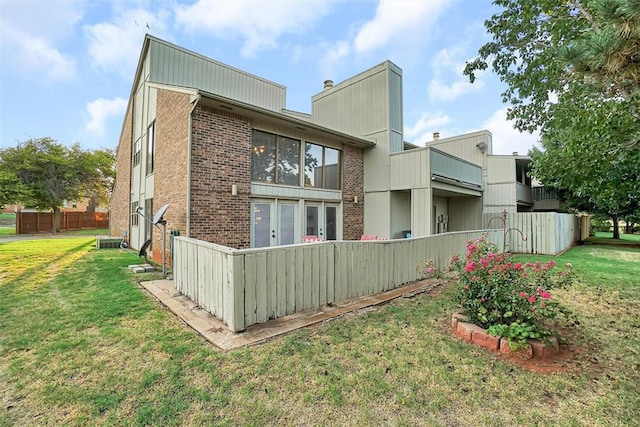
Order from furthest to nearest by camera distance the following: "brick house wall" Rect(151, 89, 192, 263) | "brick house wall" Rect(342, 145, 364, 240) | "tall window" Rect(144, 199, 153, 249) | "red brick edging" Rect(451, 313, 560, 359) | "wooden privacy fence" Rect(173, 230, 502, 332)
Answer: "brick house wall" Rect(342, 145, 364, 240) → "tall window" Rect(144, 199, 153, 249) → "brick house wall" Rect(151, 89, 192, 263) → "wooden privacy fence" Rect(173, 230, 502, 332) → "red brick edging" Rect(451, 313, 560, 359)

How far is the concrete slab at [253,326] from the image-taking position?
3.67 metres

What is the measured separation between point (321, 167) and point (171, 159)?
15.9ft

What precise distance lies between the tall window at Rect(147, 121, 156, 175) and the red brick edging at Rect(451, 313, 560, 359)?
35.6ft

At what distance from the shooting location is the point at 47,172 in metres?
23.3

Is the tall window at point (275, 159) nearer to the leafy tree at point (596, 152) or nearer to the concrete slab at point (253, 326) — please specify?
the concrete slab at point (253, 326)

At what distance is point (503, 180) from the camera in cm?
1514

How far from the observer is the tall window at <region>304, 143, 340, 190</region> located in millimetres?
9891

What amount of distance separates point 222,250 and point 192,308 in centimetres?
151

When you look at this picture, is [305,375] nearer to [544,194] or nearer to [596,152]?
[596,152]

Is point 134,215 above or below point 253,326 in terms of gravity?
above

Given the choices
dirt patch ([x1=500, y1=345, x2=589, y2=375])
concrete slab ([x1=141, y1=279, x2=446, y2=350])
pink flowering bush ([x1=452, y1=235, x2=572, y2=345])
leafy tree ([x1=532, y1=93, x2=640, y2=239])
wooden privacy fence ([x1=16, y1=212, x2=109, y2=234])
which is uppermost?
leafy tree ([x1=532, y1=93, x2=640, y2=239])

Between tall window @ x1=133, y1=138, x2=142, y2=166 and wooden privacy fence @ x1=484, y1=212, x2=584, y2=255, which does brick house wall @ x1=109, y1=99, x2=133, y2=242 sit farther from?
wooden privacy fence @ x1=484, y1=212, x2=584, y2=255

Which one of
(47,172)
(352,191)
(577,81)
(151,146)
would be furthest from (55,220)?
(577,81)

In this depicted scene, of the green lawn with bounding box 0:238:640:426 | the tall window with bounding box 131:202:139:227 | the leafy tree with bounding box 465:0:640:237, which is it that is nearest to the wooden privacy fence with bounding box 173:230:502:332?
the green lawn with bounding box 0:238:640:426
